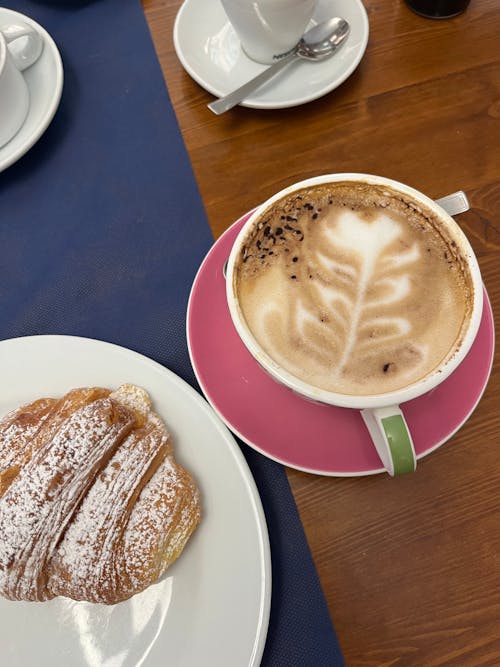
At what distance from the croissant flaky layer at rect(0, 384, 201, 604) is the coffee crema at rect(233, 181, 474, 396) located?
0.23 metres

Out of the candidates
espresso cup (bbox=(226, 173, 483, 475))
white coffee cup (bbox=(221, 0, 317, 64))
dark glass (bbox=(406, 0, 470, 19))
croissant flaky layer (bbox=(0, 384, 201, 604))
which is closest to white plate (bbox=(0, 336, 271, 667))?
croissant flaky layer (bbox=(0, 384, 201, 604))

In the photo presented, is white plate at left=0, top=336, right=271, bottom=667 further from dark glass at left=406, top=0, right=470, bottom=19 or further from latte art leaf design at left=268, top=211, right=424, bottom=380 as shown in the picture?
dark glass at left=406, top=0, right=470, bottom=19

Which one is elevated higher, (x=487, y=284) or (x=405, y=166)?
(x=405, y=166)

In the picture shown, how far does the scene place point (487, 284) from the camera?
0.93 meters

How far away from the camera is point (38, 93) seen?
1053 millimetres

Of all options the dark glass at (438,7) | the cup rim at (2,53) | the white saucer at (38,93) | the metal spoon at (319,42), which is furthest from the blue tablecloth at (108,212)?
the dark glass at (438,7)

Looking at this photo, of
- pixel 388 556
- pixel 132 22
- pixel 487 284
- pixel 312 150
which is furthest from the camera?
pixel 132 22

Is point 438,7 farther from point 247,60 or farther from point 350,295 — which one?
point 350,295

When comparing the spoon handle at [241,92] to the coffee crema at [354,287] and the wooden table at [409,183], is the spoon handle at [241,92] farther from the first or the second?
the coffee crema at [354,287]

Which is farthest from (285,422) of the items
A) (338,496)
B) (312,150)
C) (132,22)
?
(132,22)

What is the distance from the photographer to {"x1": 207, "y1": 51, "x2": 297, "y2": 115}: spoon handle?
1.00 m

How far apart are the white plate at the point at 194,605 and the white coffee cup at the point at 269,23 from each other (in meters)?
0.64

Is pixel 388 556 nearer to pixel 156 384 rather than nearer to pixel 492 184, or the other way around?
pixel 156 384

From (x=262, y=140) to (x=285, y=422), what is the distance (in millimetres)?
553
